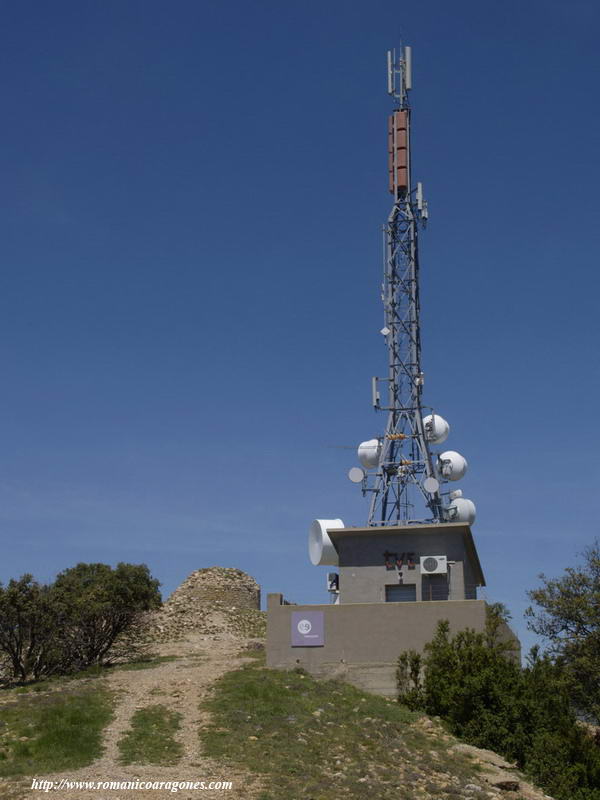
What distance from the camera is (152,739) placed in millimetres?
26781

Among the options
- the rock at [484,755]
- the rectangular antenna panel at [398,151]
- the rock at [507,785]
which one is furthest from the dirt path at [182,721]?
the rectangular antenna panel at [398,151]

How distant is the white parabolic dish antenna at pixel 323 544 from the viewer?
42.4 meters

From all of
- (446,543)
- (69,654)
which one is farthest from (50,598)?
(446,543)

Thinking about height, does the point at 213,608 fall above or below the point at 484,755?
above

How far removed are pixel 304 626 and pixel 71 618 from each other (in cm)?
1093

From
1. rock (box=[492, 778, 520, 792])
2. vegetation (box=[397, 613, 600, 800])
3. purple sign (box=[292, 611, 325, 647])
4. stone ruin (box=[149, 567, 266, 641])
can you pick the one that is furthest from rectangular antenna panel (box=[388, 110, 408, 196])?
rock (box=[492, 778, 520, 792])

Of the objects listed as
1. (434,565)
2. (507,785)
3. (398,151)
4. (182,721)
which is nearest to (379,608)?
(434,565)

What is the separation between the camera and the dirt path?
70.5ft

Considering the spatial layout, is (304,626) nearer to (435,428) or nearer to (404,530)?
(404,530)

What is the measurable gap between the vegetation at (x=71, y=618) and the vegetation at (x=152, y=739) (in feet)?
37.2

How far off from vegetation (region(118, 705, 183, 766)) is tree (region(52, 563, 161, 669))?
12.5 m

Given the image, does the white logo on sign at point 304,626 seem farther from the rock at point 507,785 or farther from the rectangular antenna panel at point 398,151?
the rectangular antenna panel at point 398,151

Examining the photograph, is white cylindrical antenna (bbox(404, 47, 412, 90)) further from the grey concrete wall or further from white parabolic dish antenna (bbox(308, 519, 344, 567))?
the grey concrete wall

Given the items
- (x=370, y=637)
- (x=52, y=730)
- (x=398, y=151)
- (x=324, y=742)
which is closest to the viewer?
(x=52, y=730)
